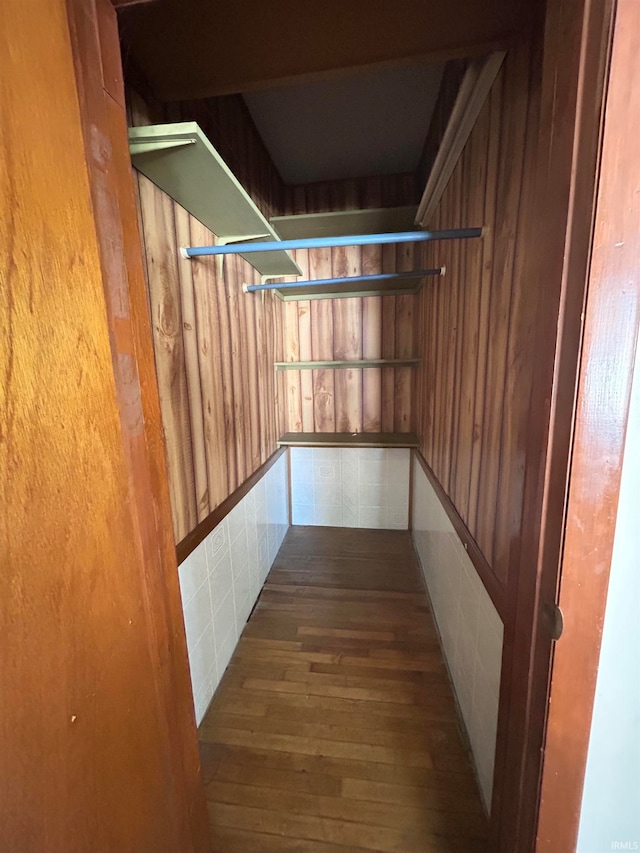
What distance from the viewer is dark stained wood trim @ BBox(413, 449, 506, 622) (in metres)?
1.01

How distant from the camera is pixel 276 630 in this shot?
77.9 inches

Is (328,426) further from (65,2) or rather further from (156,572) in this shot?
(65,2)

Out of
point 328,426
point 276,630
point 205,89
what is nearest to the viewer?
point 205,89

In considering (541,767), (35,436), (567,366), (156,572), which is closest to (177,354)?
(156,572)

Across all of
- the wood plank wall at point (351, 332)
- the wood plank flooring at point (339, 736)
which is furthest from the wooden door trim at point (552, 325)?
the wood plank wall at point (351, 332)

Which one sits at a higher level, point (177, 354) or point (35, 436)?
point (177, 354)

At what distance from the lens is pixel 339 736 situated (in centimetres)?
143

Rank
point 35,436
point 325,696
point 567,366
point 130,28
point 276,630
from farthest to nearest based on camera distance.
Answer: point 276,630, point 325,696, point 130,28, point 567,366, point 35,436

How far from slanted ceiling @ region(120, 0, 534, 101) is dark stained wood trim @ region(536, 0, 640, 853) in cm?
65

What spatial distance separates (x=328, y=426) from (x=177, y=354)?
6.49 feet

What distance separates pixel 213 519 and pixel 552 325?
1432 mm

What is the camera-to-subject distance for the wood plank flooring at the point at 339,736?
116cm

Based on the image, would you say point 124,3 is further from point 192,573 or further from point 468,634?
point 468,634

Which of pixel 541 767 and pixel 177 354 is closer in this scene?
pixel 541 767
